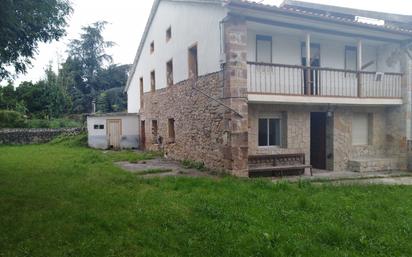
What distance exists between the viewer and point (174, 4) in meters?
15.9

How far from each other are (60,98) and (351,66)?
2897cm

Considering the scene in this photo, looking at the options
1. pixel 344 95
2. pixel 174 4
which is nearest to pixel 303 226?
pixel 344 95

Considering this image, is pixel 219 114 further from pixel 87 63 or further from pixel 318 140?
pixel 87 63

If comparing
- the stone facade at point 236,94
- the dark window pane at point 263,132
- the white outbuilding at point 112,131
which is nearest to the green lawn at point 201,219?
the stone facade at point 236,94

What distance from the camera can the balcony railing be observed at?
11.5 metres

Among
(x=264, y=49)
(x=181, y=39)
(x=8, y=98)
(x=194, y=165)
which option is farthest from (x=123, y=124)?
(x=8, y=98)

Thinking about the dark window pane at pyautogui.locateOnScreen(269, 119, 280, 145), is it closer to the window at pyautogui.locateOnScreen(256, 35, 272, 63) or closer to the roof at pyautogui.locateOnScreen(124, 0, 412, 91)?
the window at pyautogui.locateOnScreen(256, 35, 272, 63)

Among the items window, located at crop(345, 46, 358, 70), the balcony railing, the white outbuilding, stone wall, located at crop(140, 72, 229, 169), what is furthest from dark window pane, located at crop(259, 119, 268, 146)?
the white outbuilding

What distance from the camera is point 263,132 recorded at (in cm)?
1280

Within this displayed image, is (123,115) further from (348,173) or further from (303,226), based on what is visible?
(303,226)

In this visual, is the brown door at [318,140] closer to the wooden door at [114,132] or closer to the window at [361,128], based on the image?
the window at [361,128]

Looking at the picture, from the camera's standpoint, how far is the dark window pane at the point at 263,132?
500 inches

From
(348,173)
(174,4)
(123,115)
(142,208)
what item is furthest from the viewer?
(123,115)

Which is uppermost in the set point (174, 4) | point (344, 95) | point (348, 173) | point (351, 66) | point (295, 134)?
point (174, 4)
